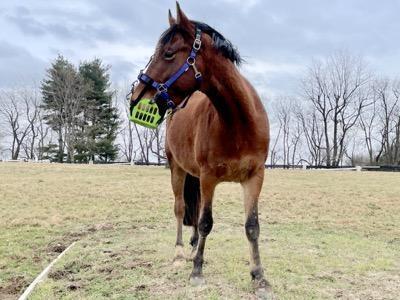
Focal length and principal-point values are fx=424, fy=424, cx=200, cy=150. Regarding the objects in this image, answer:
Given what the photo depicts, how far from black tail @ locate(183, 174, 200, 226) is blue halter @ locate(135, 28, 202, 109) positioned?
2.38m

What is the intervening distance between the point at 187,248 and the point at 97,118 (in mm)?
43602

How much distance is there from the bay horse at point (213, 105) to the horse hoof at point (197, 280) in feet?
0.04

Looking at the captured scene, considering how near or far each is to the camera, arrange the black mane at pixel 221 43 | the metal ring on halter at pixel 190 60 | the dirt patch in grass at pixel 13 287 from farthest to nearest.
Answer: the dirt patch in grass at pixel 13 287 → the black mane at pixel 221 43 → the metal ring on halter at pixel 190 60

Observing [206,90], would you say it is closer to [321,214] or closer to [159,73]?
[159,73]

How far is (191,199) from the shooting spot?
5.88m

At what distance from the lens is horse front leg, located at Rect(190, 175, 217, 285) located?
4.10m

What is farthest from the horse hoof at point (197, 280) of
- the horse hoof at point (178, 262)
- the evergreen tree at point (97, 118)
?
the evergreen tree at point (97, 118)

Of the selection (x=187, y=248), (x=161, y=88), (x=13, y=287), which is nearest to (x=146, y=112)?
(x=161, y=88)

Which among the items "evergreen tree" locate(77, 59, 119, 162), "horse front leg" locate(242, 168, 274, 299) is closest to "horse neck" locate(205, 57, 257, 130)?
"horse front leg" locate(242, 168, 274, 299)

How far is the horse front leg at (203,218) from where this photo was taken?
4.10m

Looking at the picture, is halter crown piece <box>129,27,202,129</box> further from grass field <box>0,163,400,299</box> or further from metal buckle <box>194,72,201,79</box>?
grass field <box>0,163,400,299</box>

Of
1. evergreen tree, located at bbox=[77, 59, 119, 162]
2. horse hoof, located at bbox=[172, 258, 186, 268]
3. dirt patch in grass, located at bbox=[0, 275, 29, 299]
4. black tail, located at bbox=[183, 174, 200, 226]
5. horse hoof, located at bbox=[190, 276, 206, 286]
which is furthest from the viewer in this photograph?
evergreen tree, located at bbox=[77, 59, 119, 162]

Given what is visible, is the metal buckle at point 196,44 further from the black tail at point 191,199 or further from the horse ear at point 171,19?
the black tail at point 191,199

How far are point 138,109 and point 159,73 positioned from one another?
13.9 inches
